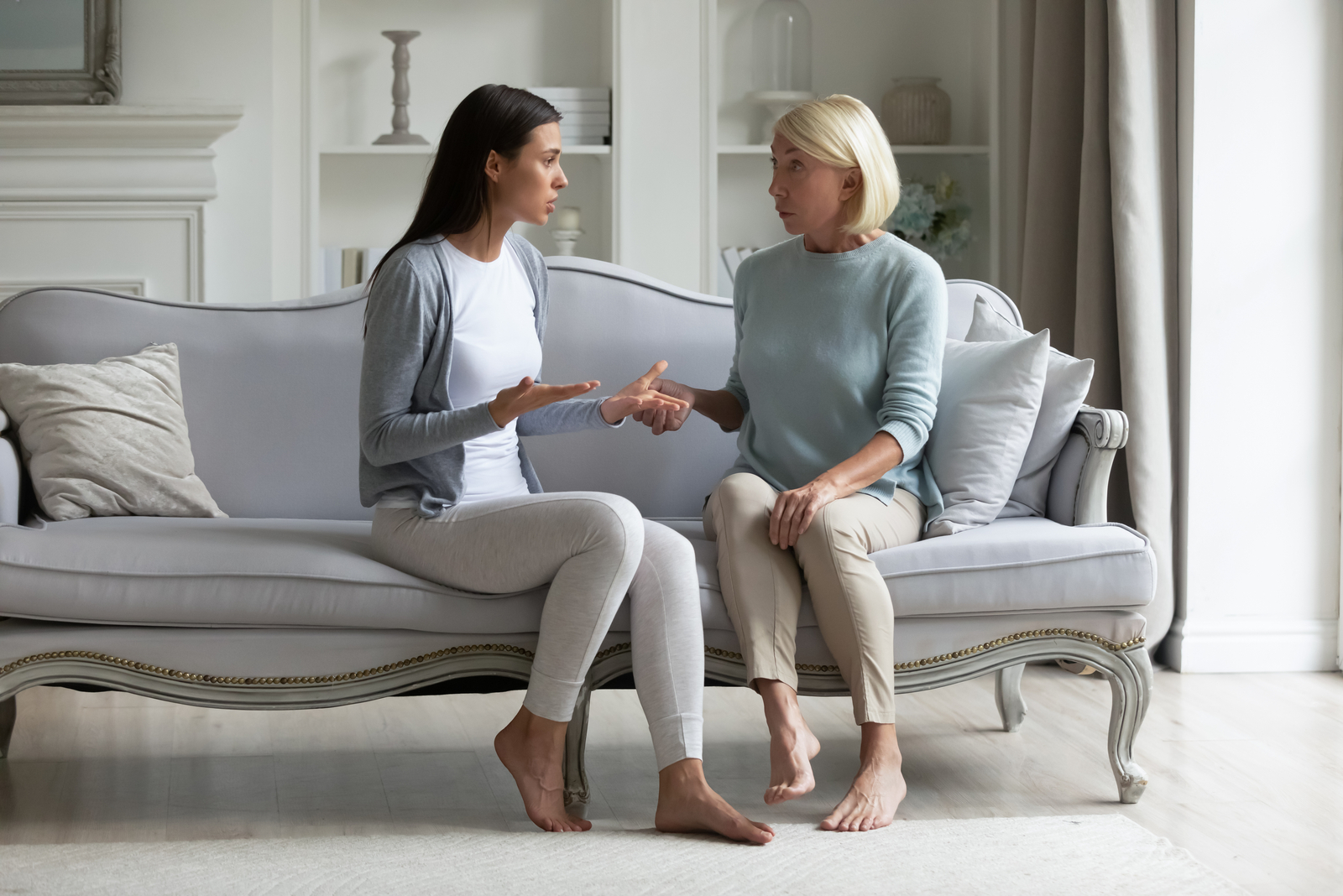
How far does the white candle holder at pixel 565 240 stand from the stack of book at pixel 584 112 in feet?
0.85

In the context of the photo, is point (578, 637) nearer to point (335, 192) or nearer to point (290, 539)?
point (290, 539)

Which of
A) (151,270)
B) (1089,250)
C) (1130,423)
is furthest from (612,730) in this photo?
(151,270)

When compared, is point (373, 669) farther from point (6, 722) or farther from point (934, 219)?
point (934, 219)

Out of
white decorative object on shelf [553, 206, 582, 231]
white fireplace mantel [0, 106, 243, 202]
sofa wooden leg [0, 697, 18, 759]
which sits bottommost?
sofa wooden leg [0, 697, 18, 759]

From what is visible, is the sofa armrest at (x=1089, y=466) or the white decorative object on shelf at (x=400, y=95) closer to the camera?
the sofa armrest at (x=1089, y=466)

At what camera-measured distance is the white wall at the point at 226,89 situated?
364cm

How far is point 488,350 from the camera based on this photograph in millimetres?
Answer: 1961

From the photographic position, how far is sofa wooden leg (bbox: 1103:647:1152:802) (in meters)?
2.04

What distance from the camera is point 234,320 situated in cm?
254

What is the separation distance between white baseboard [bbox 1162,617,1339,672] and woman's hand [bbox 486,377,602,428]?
1.86 metres

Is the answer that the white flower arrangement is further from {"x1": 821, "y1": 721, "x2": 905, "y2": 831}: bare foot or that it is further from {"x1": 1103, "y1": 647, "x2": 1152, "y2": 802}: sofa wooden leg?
{"x1": 821, "y1": 721, "x2": 905, "y2": 831}: bare foot

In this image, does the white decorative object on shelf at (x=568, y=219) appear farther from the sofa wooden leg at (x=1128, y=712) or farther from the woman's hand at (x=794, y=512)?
the sofa wooden leg at (x=1128, y=712)

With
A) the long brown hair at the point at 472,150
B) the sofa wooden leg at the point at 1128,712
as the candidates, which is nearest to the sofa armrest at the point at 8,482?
the long brown hair at the point at 472,150

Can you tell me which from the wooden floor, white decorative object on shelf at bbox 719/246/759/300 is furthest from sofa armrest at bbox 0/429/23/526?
white decorative object on shelf at bbox 719/246/759/300
